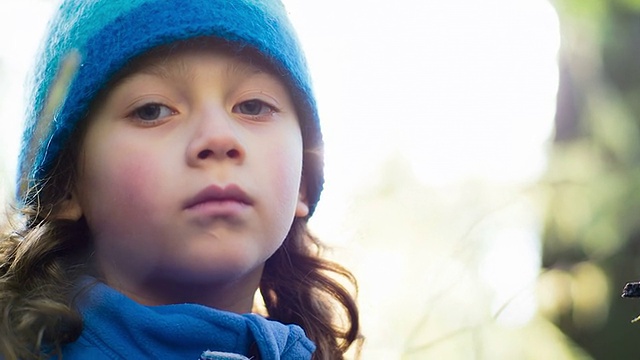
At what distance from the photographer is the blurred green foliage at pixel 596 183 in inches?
90.2

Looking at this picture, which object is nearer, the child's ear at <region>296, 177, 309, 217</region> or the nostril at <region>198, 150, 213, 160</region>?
the nostril at <region>198, 150, 213, 160</region>

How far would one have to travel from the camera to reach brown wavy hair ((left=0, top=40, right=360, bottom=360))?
1437mm

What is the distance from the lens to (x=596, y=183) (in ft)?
7.66

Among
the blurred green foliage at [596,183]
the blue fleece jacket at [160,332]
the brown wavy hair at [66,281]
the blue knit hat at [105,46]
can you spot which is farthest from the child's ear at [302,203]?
the blurred green foliage at [596,183]

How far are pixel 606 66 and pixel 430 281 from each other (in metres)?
0.79

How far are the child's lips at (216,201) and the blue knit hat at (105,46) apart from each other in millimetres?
276

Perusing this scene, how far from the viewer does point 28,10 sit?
8.69 ft

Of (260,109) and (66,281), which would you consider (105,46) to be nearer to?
(260,109)

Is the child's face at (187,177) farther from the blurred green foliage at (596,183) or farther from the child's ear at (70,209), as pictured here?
the blurred green foliage at (596,183)

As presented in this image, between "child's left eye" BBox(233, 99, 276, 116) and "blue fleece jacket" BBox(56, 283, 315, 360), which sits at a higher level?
"child's left eye" BBox(233, 99, 276, 116)

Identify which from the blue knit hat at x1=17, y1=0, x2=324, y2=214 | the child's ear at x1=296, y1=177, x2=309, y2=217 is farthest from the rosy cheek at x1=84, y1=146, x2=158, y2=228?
the child's ear at x1=296, y1=177, x2=309, y2=217

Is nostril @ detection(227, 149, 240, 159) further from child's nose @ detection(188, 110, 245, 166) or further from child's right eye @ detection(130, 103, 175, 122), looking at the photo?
child's right eye @ detection(130, 103, 175, 122)

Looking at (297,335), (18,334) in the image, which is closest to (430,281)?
(297,335)

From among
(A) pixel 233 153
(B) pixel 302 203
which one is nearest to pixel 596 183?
(B) pixel 302 203
